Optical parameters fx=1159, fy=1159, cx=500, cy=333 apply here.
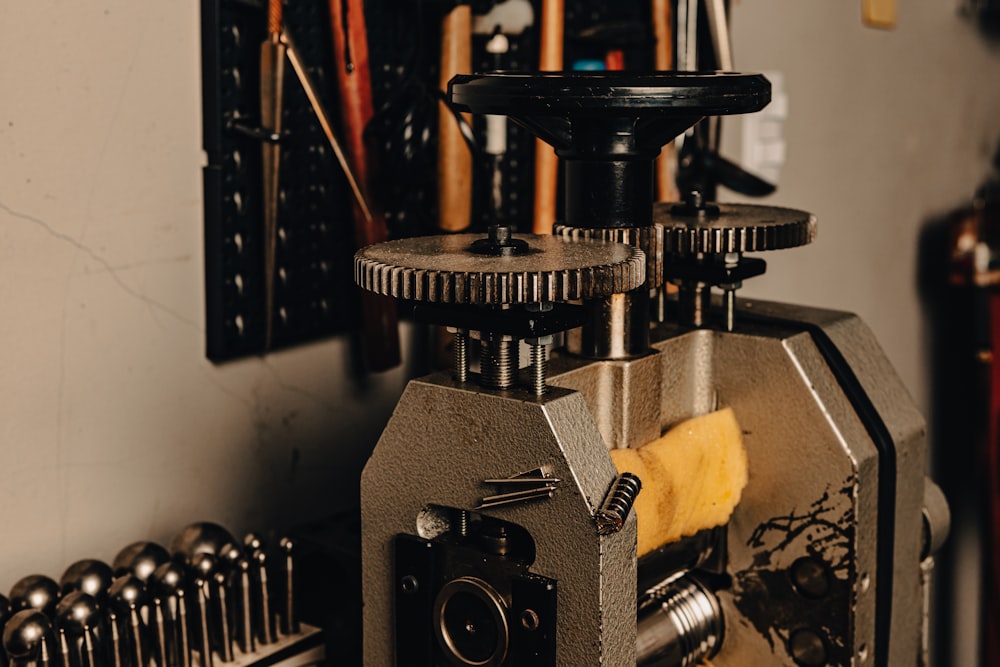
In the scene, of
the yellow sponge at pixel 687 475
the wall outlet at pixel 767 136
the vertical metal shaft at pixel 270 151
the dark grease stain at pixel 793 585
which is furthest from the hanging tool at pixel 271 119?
the wall outlet at pixel 767 136

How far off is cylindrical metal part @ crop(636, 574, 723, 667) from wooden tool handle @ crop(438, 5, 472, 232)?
0.45 metres

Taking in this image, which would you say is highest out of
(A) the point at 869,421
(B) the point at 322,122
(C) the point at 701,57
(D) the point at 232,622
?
(C) the point at 701,57

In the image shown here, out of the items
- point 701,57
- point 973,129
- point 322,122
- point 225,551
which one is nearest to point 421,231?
point 322,122

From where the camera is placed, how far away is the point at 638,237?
0.95 meters

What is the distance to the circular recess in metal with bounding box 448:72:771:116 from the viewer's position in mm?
863

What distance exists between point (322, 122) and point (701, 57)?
753mm

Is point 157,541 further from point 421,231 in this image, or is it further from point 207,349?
point 421,231

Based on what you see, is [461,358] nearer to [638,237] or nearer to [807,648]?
[638,237]

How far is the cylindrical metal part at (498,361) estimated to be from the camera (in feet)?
2.75

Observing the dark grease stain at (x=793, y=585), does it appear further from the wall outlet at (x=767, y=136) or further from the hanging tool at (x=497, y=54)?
the wall outlet at (x=767, y=136)

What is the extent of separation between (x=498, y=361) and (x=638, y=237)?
187mm

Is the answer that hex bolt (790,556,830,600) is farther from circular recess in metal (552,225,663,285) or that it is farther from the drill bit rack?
the drill bit rack

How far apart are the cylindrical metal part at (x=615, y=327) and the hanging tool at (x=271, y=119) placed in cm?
33

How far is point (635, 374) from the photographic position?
97cm
